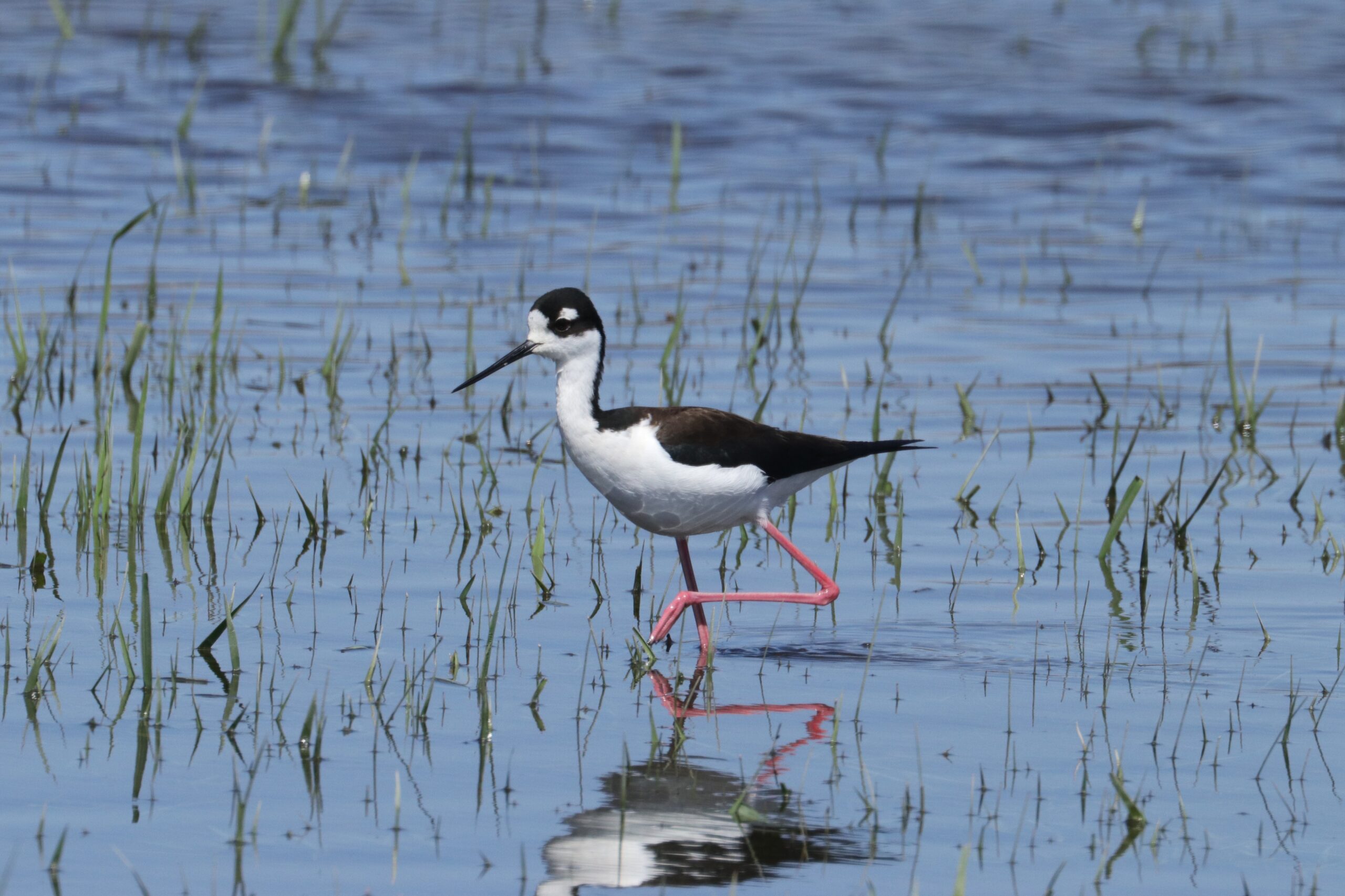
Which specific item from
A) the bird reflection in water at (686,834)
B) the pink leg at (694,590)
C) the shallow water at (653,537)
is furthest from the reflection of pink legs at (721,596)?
the bird reflection in water at (686,834)

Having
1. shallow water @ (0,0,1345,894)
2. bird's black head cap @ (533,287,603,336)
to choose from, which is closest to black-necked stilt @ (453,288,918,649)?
bird's black head cap @ (533,287,603,336)

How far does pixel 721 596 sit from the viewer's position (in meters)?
6.25

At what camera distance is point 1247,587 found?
22.7 ft

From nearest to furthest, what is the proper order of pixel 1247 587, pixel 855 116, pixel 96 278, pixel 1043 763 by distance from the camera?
pixel 1043 763 → pixel 1247 587 → pixel 96 278 → pixel 855 116

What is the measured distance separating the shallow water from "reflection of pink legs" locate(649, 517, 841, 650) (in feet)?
0.36

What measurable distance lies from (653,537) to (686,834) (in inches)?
123

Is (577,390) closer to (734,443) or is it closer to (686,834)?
(734,443)

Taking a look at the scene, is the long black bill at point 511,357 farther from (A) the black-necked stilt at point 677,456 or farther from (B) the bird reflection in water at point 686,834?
(B) the bird reflection in water at point 686,834

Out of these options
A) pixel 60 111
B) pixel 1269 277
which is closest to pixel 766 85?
pixel 60 111

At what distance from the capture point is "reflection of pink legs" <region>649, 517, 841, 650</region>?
6258 mm

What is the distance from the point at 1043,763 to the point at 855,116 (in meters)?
15.6

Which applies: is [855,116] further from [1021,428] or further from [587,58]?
[1021,428]

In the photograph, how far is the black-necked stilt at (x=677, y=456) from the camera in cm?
632

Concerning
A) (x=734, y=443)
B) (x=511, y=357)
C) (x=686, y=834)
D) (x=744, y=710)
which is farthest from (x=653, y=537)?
(x=686, y=834)
